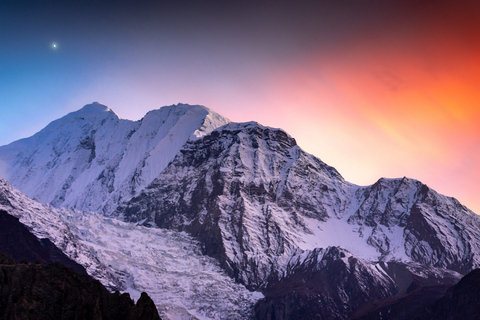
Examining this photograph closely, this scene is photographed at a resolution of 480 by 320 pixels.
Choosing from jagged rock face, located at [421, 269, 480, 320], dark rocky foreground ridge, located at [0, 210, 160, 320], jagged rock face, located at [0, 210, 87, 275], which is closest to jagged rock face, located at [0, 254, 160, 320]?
dark rocky foreground ridge, located at [0, 210, 160, 320]

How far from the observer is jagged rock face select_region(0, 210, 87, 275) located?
603 ft

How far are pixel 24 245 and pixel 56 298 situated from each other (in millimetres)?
104456

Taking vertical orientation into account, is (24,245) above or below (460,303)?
below

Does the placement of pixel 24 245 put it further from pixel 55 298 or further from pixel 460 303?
pixel 460 303

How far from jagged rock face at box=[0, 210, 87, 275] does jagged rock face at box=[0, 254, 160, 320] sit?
9060 centimetres

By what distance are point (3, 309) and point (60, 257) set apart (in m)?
110

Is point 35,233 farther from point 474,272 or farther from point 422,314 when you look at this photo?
point 474,272

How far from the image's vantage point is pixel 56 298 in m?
92.3

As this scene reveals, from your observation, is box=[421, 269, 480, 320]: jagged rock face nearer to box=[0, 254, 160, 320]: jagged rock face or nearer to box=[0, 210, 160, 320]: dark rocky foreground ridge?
box=[0, 210, 160, 320]: dark rocky foreground ridge

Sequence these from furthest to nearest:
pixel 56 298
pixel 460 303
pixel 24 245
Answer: pixel 24 245
pixel 460 303
pixel 56 298

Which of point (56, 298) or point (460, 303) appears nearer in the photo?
point (56, 298)

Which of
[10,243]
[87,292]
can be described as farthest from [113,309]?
[10,243]

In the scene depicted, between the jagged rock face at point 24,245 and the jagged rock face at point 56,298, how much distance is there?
297 feet

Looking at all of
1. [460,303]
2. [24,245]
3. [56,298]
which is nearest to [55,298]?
[56,298]
